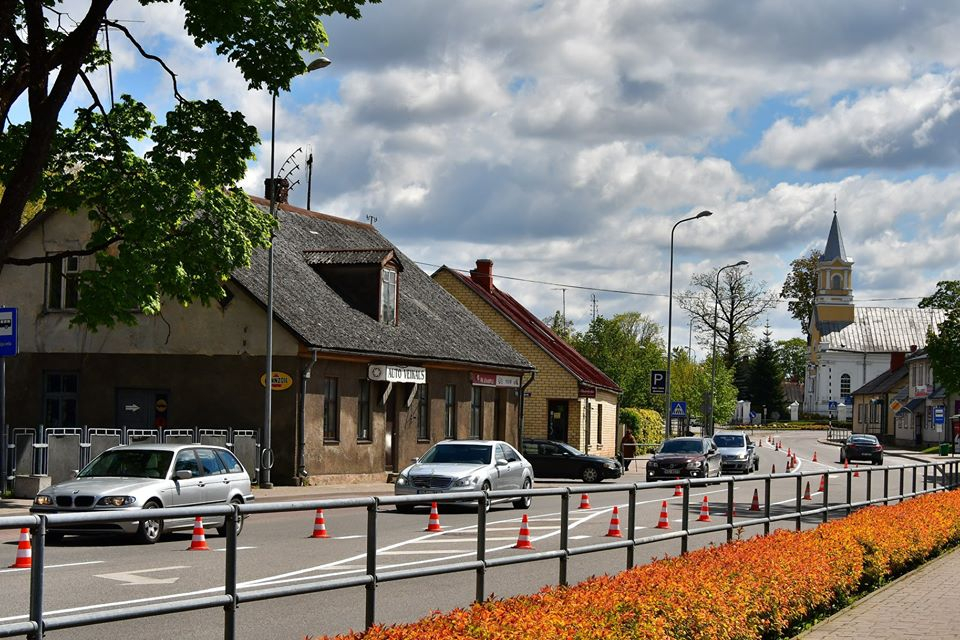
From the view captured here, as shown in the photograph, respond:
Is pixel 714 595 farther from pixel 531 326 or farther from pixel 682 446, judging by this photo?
pixel 531 326

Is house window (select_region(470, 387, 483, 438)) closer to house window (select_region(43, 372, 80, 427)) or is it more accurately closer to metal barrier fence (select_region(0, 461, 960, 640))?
house window (select_region(43, 372, 80, 427))

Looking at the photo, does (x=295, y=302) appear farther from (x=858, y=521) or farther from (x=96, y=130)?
(x=858, y=521)

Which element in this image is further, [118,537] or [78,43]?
[78,43]

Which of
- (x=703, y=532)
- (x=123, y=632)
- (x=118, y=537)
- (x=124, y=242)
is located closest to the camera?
(x=123, y=632)

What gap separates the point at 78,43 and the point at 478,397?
85.9 ft

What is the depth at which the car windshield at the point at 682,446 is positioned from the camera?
136 feet

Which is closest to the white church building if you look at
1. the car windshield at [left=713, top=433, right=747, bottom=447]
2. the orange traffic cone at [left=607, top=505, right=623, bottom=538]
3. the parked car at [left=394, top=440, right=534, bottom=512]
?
the car windshield at [left=713, top=433, right=747, bottom=447]

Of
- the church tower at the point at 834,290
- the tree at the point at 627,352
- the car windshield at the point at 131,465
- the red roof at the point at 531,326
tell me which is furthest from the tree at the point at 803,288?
the car windshield at the point at 131,465

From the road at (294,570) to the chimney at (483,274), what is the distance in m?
49.2

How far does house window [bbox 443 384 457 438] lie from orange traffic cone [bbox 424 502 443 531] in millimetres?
33108

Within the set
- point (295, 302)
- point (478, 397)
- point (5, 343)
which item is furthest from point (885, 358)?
point (5, 343)

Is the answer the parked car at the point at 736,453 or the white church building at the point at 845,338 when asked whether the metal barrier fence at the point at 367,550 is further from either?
the white church building at the point at 845,338

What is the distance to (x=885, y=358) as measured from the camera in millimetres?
149625

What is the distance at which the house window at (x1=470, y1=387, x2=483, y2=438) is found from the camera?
4420 cm
